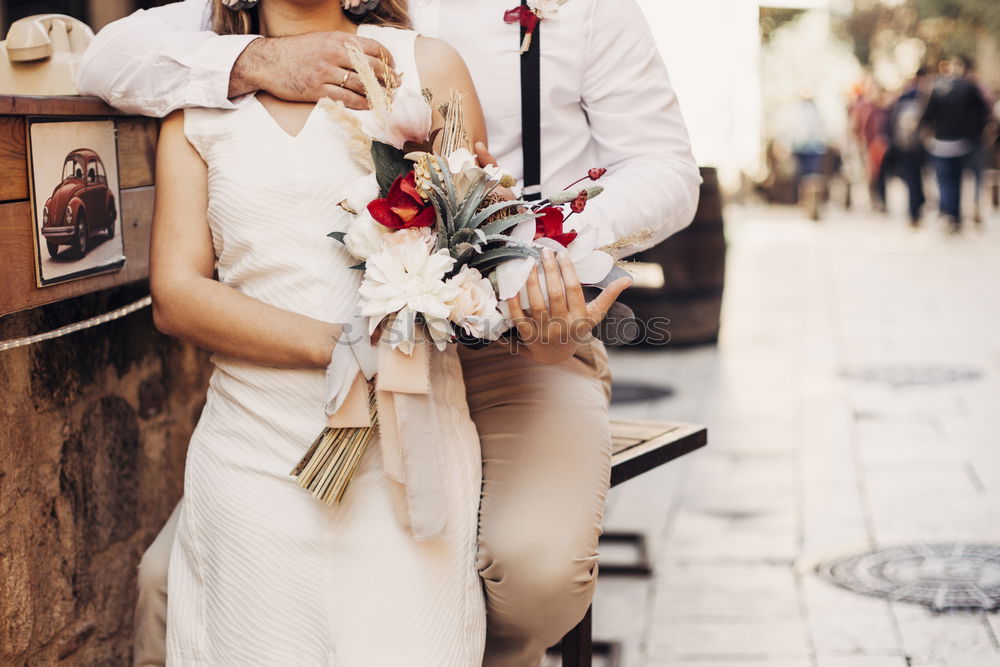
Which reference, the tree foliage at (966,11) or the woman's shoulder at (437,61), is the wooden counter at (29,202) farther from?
the tree foliage at (966,11)

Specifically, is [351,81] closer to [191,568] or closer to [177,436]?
[191,568]

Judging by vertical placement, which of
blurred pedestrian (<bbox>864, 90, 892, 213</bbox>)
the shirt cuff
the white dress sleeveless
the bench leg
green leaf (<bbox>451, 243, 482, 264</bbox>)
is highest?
the shirt cuff

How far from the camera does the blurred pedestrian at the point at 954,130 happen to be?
14391 mm

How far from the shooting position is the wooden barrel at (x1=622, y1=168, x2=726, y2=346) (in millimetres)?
7555

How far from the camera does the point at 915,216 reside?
15914mm

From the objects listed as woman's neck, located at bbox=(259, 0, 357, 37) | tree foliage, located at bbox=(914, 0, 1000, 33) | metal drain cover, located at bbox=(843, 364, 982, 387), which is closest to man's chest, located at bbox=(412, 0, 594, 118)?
woman's neck, located at bbox=(259, 0, 357, 37)

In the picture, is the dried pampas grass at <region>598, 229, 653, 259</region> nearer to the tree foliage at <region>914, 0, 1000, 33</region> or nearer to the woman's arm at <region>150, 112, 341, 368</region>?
the woman's arm at <region>150, 112, 341, 368</region>

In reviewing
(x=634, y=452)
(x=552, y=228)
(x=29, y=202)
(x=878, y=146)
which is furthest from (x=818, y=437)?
(x=878, y=146)

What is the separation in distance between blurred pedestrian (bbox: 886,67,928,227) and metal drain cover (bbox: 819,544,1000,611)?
1207 centimetres

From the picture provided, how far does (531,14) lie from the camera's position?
2.62m

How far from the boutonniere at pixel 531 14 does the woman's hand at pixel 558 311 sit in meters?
0.76

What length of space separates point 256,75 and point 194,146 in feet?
0.59

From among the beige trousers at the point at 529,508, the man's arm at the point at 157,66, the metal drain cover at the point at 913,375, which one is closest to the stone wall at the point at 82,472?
the beige trousers at the point at 529,508

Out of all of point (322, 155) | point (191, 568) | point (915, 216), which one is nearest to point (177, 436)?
point (191, 568)
